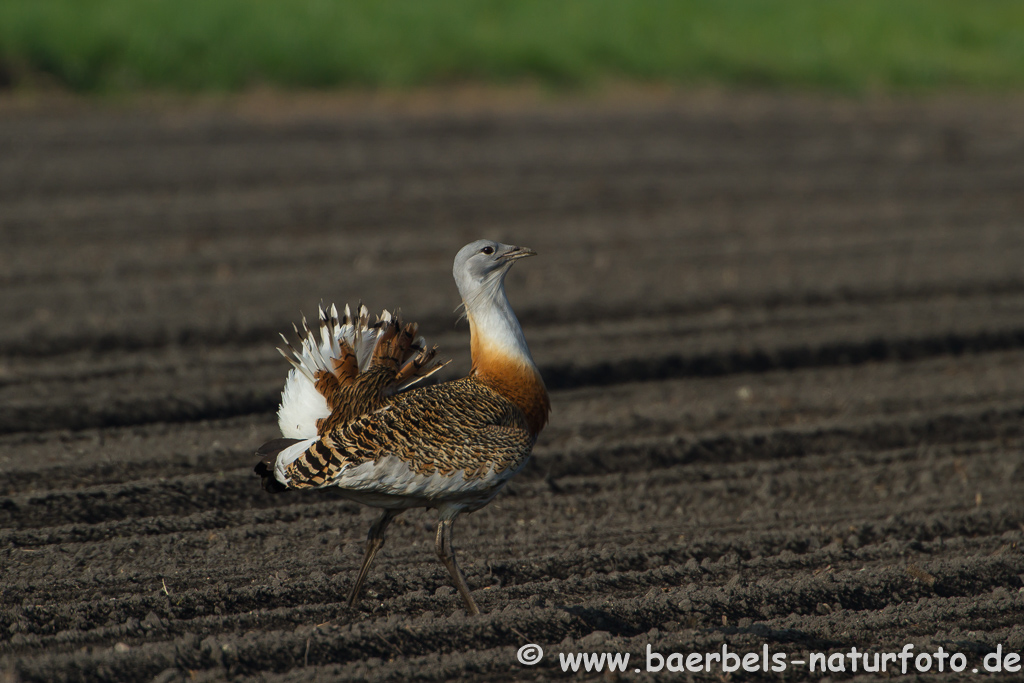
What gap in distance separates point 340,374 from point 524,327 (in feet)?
12.2

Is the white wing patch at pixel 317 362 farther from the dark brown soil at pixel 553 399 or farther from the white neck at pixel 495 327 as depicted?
the dark brown soil at pixel 553 399

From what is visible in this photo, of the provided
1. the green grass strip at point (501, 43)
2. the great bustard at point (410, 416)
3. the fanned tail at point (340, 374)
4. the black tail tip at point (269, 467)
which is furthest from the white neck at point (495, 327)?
the green grass strip at point (501, 43)

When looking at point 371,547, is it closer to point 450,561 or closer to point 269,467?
point 450,561

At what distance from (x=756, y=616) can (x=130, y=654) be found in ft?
7.88

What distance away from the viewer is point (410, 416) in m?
4.50

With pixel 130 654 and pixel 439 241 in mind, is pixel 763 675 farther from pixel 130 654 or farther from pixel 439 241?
pixel 439 241

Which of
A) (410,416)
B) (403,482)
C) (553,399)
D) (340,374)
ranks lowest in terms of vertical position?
(403,482)

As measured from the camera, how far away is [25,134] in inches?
508

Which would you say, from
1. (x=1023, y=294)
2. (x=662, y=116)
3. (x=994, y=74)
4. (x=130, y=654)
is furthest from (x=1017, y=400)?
(x=994, y=74)

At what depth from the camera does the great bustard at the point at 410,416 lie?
4.32 meters

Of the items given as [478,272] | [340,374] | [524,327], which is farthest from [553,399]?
[340,374]

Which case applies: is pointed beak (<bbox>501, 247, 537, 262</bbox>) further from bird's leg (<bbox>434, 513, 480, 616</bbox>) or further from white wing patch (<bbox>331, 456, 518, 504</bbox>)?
bird's leg (<bbox>434, 513, 480, 616</bbox>)

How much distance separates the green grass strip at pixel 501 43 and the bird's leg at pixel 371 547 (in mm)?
12211

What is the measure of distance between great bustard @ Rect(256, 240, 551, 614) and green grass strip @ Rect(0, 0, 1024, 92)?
1187cm
